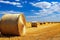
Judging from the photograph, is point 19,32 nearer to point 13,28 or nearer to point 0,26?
point 13,28

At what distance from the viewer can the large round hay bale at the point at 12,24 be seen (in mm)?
12367

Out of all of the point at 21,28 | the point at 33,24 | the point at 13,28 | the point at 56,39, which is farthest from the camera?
the point at 33,24

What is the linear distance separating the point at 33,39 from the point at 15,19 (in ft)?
9.71

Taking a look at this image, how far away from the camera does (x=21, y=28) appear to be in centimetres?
1314

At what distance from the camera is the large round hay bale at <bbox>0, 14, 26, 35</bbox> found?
1237cm

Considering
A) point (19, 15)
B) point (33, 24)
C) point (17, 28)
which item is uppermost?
point (19, 15)

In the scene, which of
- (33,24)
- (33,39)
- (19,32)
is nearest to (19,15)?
(19,32)

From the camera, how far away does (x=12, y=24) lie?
12367 millimetres

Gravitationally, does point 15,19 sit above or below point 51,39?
above

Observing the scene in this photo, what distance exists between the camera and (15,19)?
41.2 ft

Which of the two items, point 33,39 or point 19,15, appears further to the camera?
point 19,15

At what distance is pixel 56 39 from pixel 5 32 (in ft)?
14.8

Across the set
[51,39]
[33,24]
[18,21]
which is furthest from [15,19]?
[33,24]

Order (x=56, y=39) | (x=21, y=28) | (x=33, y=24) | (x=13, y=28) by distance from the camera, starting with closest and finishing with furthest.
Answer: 1. (x=56, y=39)
2. (x=13, y=28)
3. (x=21, y=28)
4. (x=33, y=24)
